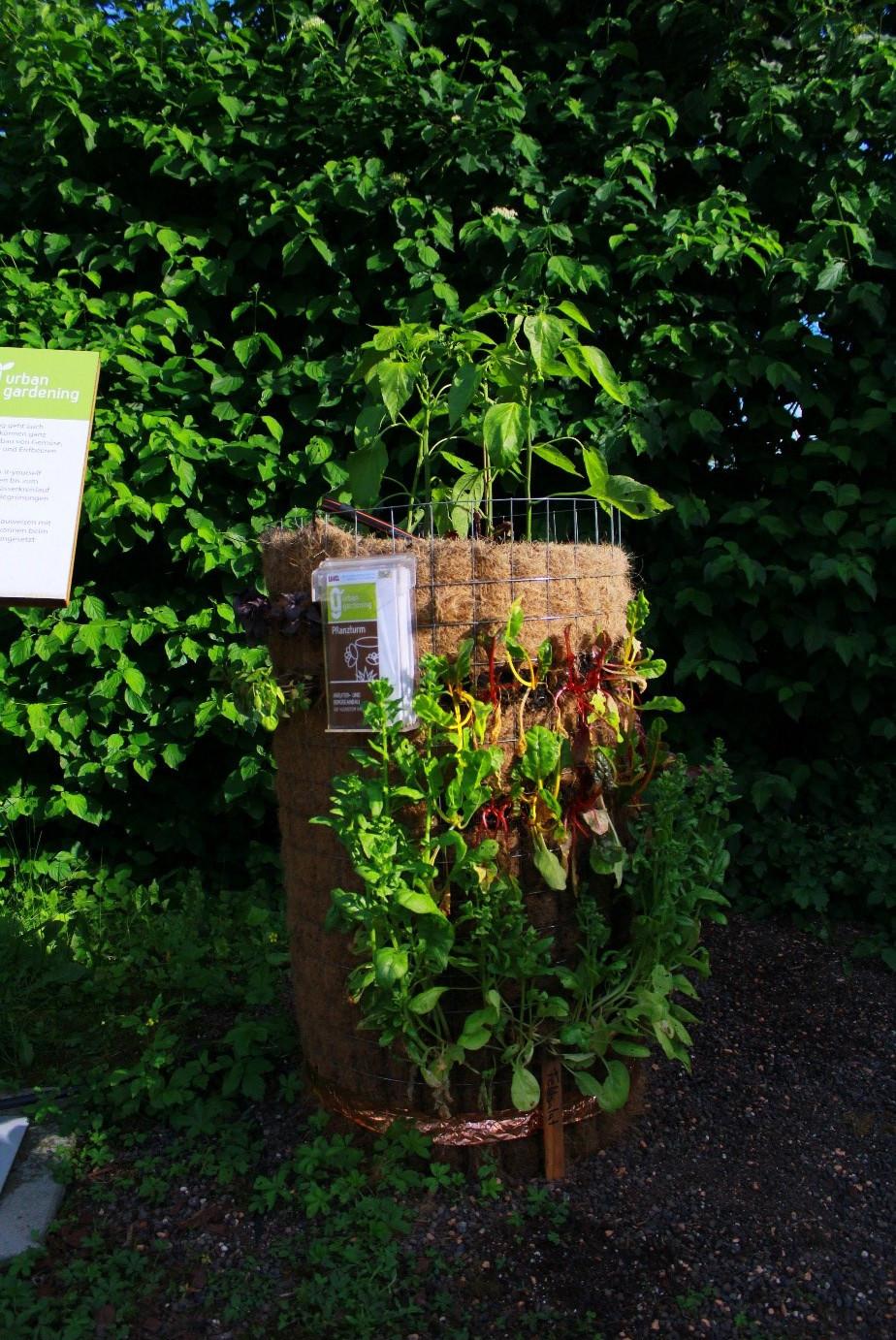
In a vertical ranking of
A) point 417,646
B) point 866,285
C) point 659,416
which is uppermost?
point 866,285

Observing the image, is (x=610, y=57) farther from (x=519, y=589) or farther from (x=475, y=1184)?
(x=475, y=1184)

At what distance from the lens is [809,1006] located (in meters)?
3.20

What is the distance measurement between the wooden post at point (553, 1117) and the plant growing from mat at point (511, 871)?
0.13 ft

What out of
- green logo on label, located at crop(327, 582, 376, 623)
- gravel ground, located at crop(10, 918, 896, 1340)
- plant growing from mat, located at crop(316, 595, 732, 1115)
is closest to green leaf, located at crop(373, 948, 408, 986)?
plant growing from mat, located at crop(316, 595, 732, 1115)

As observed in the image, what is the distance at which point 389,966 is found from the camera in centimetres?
204

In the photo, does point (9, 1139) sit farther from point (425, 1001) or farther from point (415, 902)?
point (415, 902)

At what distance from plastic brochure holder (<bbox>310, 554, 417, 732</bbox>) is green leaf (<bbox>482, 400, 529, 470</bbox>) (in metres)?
0.32

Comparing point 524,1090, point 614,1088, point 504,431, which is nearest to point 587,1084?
point 614,1088

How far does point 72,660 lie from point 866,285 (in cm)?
318

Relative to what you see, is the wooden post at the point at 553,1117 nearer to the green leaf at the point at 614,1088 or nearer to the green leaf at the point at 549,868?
the green leaf at the point at 614,1088

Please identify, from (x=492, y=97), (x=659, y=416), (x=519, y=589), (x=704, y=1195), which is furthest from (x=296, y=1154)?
(x=492, y=97)

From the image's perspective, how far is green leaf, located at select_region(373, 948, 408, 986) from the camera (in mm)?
2033

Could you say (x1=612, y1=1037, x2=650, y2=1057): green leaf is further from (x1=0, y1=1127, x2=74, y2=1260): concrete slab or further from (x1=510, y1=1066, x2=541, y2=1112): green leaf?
(x1=0, y1=1127, x2=74, y2=1260): concrete slab

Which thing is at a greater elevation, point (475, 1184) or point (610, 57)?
point (610, 57)
